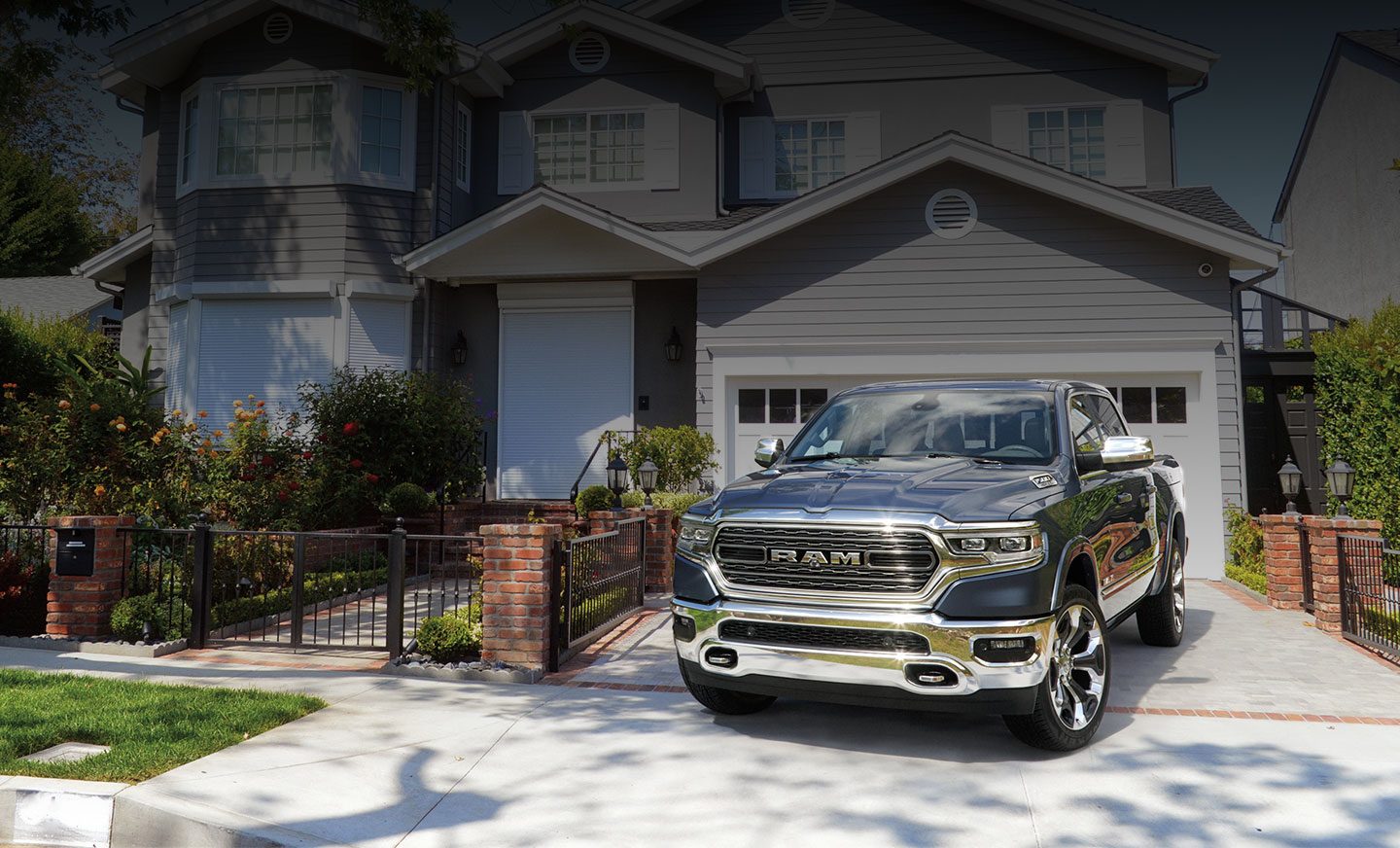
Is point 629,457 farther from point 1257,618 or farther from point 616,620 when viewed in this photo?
point 1257,618

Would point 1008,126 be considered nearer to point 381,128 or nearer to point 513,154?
point 513,154

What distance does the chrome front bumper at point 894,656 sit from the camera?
4.35 m

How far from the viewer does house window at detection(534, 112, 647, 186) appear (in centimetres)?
1548

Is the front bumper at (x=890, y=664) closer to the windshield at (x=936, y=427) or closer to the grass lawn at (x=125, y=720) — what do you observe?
the windshield at (x=936, y=427)

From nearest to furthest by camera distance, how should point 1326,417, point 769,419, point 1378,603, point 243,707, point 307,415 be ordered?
point 243,707
point 1378,603
point 1326,417
point 769,419
point 307,415

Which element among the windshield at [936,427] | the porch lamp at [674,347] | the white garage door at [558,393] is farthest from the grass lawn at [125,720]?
the porch lamp at [674,347]

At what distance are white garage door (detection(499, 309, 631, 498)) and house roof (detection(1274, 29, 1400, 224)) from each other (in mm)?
17475

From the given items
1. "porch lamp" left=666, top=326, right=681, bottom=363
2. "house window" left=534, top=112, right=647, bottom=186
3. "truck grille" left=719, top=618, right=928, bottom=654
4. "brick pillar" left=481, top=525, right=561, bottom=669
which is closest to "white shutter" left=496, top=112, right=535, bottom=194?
"house window" left=534, top=112, right=647, bottom=186

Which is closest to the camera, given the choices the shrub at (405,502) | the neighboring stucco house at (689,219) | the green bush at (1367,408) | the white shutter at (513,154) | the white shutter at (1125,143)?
the green bush at (1367,408)

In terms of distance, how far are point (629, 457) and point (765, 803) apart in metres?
8.43

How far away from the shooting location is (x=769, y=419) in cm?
1323

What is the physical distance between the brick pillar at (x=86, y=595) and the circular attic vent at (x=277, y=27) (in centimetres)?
982

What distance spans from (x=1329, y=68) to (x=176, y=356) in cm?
2572

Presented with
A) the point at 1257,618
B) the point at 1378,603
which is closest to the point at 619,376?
the point at 1257,618
